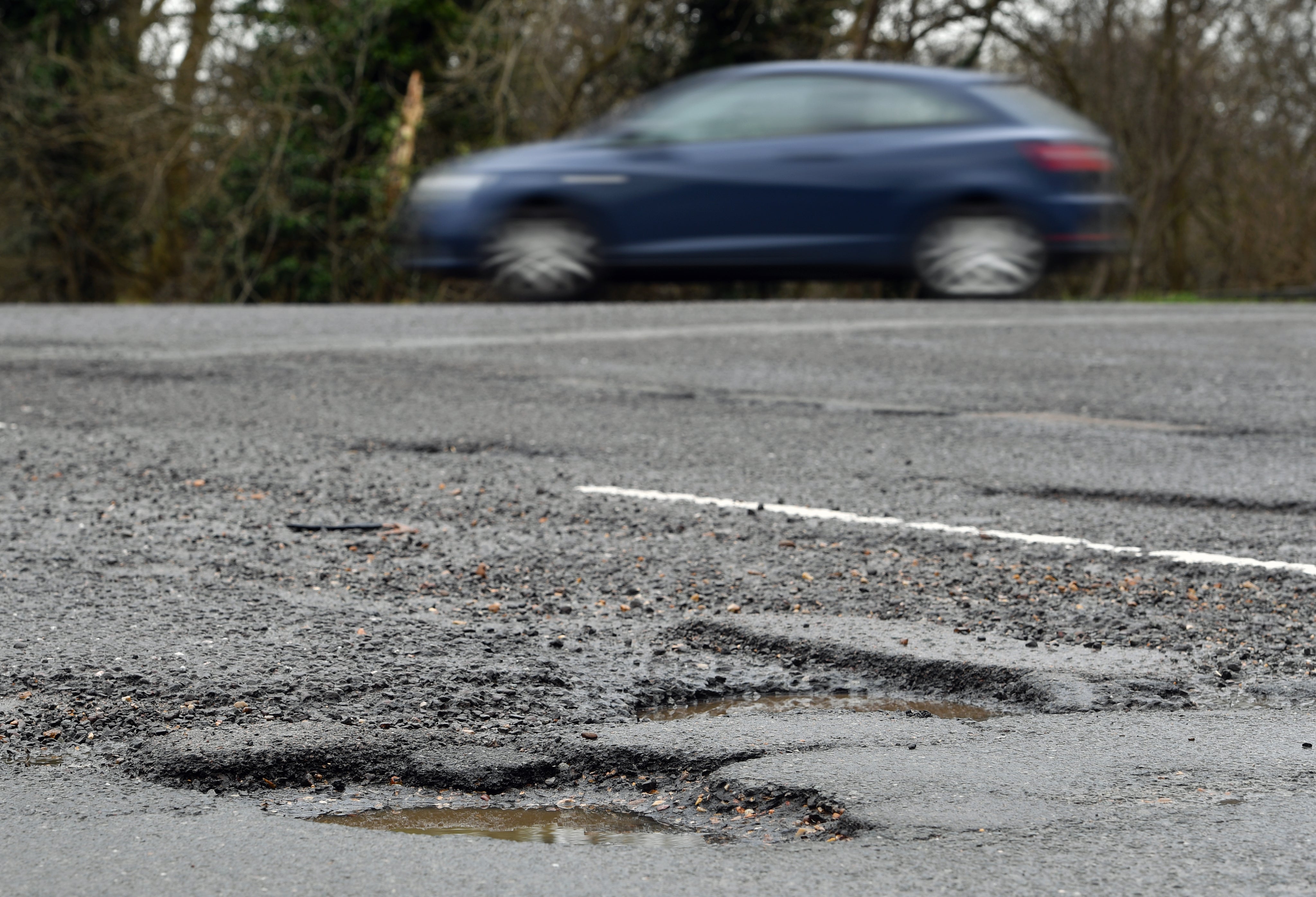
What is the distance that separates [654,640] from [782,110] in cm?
815

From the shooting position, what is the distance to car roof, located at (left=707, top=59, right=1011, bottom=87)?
432 inches

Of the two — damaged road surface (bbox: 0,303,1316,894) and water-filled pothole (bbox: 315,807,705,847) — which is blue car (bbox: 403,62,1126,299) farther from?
water-filled pothole (bbox: 315,807,705,847)

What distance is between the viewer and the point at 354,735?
2.90 metres

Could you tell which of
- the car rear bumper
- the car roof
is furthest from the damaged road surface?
the car roof

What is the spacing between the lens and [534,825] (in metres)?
2.56

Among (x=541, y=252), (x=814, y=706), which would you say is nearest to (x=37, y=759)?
(x=814, y=706)

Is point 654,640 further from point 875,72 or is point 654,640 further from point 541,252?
point 875,72

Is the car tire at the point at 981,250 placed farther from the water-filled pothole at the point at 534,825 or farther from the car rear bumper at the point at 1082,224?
the water-filled pothole at the point at 534,825

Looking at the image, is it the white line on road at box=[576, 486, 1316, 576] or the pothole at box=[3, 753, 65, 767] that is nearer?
the pothole at box=[3, 753, 65, 767]

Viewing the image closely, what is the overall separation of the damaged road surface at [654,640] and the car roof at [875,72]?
4.27 metres

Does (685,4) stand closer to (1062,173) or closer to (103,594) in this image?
(1062,173)

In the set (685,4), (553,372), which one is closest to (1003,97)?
(553,372)

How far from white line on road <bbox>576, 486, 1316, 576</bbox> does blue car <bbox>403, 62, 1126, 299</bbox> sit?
20.2 ft

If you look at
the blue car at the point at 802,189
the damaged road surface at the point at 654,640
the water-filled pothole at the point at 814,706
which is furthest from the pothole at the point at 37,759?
the blue car at the point at 802,189
